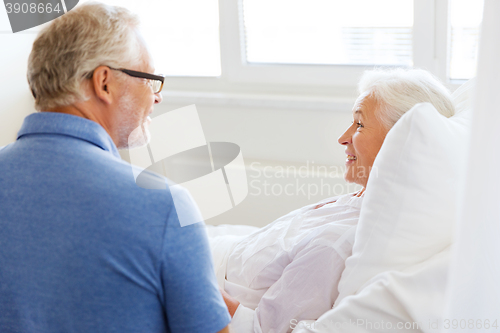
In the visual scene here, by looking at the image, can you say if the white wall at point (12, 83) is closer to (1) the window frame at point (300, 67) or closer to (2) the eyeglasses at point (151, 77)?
(1) the window frame at point (300, 67)

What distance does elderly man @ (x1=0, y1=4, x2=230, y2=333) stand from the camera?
804mm

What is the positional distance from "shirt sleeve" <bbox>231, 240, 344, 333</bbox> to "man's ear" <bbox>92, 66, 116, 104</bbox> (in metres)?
0.59

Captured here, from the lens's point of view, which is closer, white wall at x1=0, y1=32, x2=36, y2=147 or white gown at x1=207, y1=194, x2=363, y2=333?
white gown at x1=207, y1=194, x2=363, y2=333

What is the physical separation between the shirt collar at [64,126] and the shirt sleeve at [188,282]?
0.22 meters

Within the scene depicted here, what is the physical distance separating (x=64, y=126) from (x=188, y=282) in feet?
1.16

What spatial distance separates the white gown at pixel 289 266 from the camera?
1164mm

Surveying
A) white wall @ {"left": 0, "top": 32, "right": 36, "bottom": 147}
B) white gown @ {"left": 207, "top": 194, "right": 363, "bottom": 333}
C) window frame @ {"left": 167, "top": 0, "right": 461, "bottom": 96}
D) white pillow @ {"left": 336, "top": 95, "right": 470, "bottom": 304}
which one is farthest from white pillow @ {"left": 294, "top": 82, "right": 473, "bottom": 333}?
white wall @ {"left": 0, "top": 32, "right": 36, "bottom": 147}

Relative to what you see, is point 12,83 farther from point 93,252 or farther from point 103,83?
point 93,252

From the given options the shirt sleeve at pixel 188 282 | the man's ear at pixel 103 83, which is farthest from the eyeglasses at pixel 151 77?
the shirt sleeve at pixel 188 282

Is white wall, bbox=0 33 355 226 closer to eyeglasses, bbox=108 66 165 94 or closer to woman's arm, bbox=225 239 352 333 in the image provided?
woman's arm, bbox=225 239 352 333

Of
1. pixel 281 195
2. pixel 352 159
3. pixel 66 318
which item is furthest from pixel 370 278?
pixel 281 195

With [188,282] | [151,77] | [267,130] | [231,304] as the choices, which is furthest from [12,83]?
[188,282]

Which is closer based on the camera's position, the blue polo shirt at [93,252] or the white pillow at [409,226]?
the blue polo shirt at [93,252]

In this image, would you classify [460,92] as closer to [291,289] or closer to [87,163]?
[291,289]
